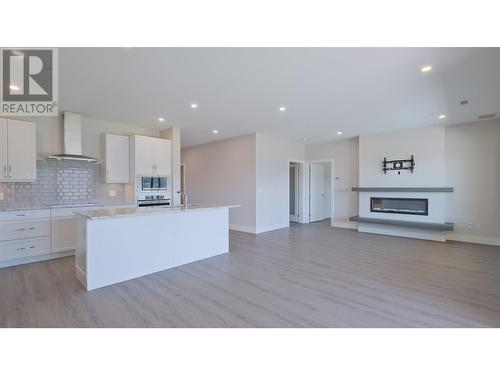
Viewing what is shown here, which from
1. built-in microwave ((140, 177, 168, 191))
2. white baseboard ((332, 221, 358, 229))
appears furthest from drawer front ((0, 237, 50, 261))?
white baseboard ((332, 221, 358, 229))

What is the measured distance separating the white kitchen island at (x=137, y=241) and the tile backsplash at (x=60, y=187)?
1927 mm

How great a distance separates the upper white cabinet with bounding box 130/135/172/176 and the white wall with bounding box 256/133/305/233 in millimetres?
2190

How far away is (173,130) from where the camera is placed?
18.1 ft

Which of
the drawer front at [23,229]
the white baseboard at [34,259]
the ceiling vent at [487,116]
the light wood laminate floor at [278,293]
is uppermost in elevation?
the ceiling vent at [487,116]

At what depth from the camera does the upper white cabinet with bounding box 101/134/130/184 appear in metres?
4.89

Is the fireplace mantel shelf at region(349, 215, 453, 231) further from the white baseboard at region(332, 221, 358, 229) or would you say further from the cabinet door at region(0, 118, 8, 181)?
the cabinet door at region(0, 118, 8, 181)

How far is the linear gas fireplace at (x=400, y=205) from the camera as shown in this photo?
564 cm

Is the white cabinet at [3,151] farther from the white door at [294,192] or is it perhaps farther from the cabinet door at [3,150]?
the white door at [294,192]

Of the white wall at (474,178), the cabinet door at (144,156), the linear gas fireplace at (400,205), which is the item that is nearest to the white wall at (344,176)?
the linear gas fireplace at (400,205)

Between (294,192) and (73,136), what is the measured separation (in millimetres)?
6122

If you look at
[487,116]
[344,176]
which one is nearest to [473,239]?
[487,116]

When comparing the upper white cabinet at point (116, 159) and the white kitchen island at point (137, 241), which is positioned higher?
the upper white cabinet at point (116, 159)

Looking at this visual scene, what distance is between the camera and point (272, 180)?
654cm
